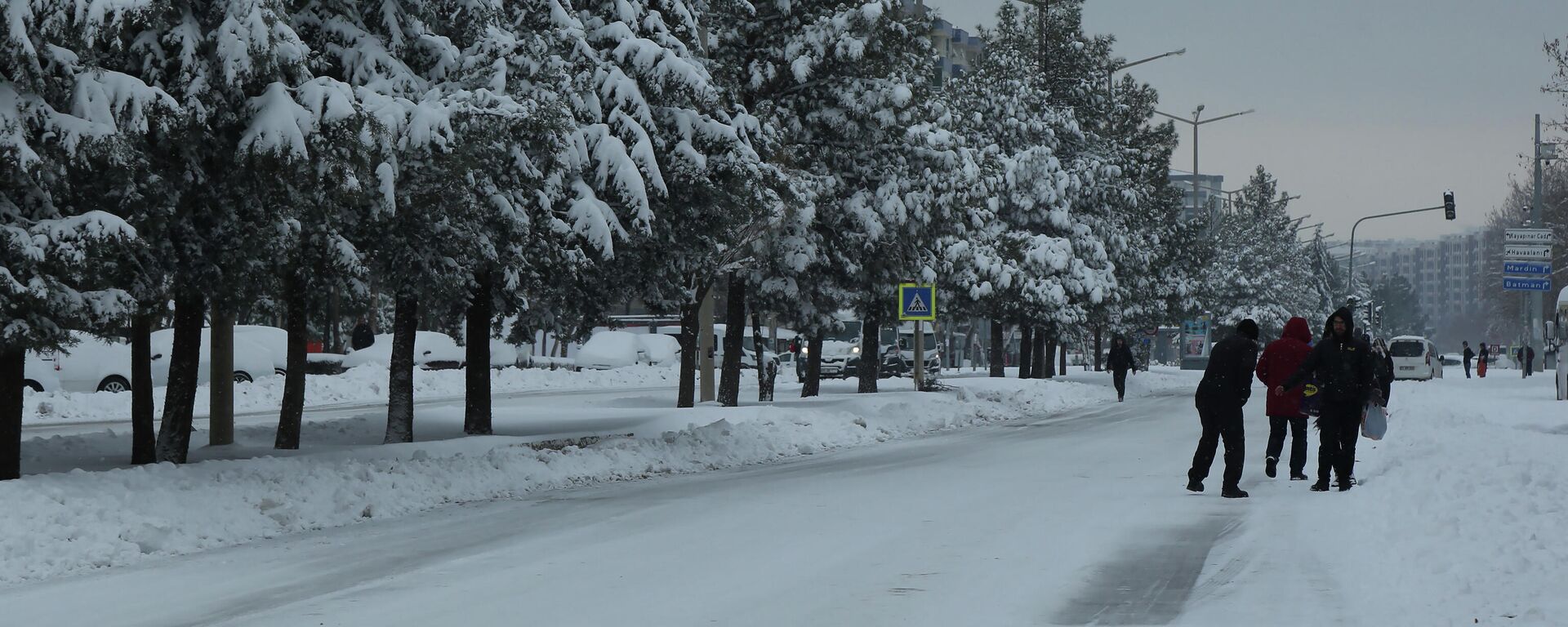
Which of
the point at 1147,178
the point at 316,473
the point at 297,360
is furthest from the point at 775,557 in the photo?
the point at 1147,178

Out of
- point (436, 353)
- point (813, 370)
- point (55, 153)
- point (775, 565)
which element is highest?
point (55, 153)

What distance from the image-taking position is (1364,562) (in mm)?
10680

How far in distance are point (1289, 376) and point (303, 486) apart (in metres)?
9.53

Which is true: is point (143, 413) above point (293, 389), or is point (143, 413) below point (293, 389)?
below

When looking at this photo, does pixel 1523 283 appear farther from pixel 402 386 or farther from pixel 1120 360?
pixel 402 386

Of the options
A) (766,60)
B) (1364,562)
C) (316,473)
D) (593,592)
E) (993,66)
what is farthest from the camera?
(993,66)

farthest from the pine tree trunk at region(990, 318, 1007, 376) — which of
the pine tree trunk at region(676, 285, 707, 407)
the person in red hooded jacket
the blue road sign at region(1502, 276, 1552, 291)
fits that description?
the person in red hooded jacket

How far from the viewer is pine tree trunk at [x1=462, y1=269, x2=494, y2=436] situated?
75.9 ft

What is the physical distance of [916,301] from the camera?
34781mm

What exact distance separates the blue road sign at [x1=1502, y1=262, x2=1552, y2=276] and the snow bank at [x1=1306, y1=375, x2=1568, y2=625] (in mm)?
41178

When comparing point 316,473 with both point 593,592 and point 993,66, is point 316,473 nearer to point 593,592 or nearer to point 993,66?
point 593,592

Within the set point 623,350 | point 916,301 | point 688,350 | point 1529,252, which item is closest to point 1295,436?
point 688,350

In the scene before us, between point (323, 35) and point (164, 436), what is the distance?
4.43m

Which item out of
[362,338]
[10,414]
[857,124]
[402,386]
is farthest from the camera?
[362,338]
